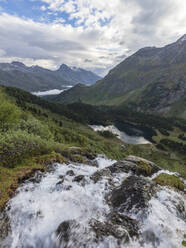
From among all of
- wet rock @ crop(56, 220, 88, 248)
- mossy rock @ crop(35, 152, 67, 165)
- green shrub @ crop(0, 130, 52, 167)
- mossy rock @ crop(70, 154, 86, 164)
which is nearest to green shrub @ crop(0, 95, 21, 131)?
green shrub @ crop(0, 130, 52, 167)

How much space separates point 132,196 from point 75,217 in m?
4.98

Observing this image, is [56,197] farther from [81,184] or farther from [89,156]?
[89,156]

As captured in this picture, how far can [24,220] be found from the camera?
9234 millimetres

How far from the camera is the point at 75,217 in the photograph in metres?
9.50

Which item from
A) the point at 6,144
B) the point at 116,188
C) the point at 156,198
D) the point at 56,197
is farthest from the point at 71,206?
the point at 6,144

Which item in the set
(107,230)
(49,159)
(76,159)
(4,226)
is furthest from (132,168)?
(4,226)

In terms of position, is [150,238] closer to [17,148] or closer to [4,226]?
[4,226]

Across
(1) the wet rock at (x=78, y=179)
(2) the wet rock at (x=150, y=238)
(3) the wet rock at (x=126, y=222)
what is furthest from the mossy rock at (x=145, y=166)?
(2) the wet rock at (x=150, y=238)

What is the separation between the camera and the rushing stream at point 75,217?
8086 millimetres

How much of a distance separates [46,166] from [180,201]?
14316 millimetres

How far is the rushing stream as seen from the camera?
8086 mm

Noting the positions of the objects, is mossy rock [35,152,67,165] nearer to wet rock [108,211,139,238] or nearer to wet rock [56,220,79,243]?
wet rock [56,220,79,243]

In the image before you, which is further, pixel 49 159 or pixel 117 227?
pixel 49 159

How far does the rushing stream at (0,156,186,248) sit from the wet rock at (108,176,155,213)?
1.35ft
